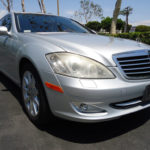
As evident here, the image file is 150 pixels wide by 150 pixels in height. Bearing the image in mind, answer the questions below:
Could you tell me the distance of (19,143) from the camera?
187cm

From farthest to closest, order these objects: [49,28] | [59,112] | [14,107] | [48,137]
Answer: [49,28] < [14,107] < [48,137] < [59,112]

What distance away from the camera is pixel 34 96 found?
7.05ft

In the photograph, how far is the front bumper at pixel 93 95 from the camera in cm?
164

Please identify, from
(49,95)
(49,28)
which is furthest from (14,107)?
(49,28)

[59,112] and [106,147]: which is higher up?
[59,112]

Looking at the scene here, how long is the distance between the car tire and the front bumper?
0.13 meters

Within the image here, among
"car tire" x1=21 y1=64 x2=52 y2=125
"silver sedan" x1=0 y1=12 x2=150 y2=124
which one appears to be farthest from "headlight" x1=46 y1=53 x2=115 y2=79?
"car tire" x1=21 y1=64 x2=52 y2=125

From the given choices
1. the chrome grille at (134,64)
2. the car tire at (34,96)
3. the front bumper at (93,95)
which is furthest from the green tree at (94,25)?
the front bumper at (93,95)

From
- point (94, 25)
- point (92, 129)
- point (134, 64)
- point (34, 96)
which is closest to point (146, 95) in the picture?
point (134, 64)

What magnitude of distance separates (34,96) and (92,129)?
0.81 m

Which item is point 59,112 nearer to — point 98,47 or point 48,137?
point 48,137

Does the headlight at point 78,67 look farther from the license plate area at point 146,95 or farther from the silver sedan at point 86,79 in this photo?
the license plate area at point 146,95

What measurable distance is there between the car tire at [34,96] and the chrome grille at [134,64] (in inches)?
34.4

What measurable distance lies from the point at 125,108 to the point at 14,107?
5.54 ft
